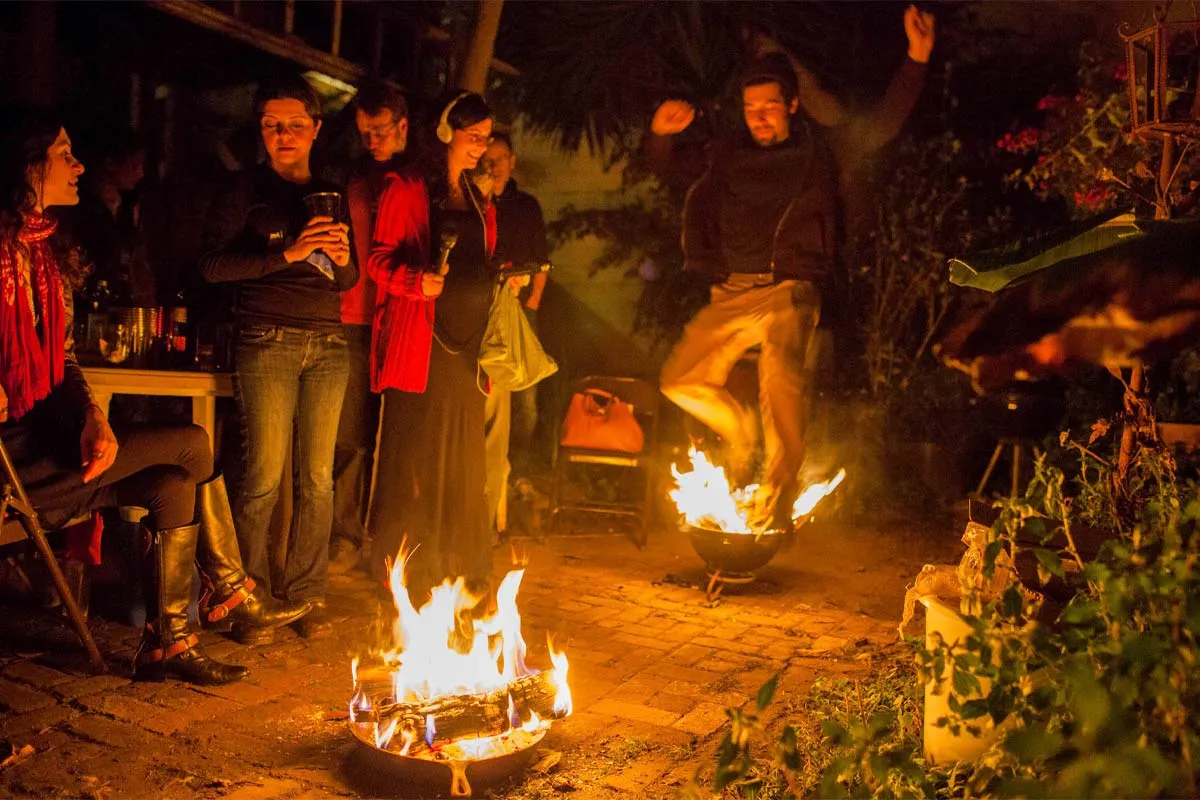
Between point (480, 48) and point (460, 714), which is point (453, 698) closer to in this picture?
point (460, 714)

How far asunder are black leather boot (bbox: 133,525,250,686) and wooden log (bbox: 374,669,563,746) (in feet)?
3.78

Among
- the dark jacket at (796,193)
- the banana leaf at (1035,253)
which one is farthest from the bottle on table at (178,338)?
the banana leaf at (1035,253)

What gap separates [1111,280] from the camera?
2336 mm

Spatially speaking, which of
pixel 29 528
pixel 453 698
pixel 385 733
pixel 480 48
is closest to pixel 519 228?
pixel 480 48

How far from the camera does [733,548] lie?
5.75 m

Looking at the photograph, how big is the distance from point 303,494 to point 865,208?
5261mm

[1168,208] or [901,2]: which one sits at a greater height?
[901,2]

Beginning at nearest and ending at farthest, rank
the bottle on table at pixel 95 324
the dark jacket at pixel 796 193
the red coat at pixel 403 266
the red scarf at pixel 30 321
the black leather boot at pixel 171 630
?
the red scarf at pixel 30 321
the black leather boot at pixel 171 630
the bottle on table at pixel 95 324
the red coat at pixel 403 266
the dark jacket at pixel 796 193

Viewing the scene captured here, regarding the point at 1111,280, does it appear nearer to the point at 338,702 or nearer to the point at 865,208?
the point at 338,702

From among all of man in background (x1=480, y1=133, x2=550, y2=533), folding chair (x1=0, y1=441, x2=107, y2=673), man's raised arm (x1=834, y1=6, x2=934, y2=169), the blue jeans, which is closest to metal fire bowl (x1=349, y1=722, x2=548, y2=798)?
folding chair (x1=0, y1=441, x2=107, y2=673)

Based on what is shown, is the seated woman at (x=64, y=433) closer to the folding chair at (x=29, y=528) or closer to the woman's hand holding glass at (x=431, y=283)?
the folding chair at (x=29, y=528)

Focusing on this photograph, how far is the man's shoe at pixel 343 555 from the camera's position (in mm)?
5984

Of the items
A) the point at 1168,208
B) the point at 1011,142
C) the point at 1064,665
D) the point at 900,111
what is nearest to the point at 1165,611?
the point at 1064,665

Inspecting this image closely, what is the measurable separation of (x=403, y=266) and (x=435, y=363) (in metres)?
0.51
